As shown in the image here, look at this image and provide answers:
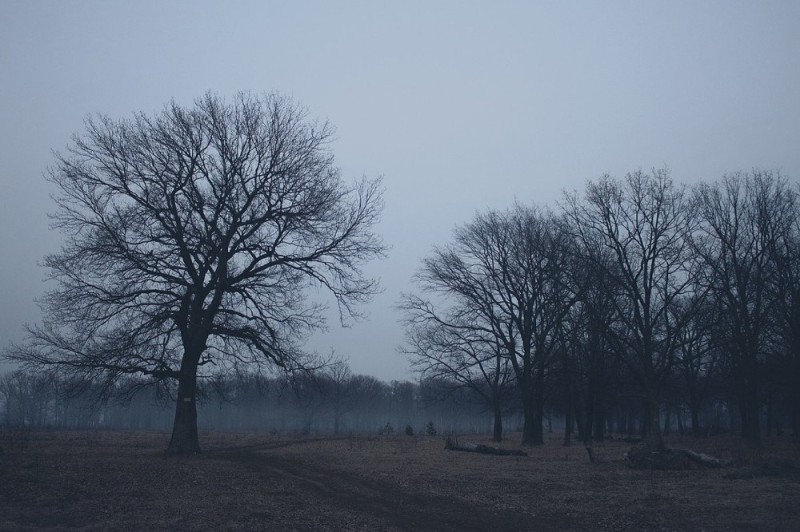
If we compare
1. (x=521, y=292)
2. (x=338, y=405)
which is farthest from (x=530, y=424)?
(x=338, y=405)

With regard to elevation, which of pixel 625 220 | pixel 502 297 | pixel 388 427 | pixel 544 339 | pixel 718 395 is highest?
pixel 625 220

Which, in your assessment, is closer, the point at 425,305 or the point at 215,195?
the point at 215,195

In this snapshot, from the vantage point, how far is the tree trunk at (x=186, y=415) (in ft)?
83.7

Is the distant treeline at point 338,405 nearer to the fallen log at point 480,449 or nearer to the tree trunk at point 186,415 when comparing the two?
the tree trunk at point 186,415

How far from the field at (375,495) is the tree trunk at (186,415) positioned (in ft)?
5.06

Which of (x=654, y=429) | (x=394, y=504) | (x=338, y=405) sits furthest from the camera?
(x=338, y=405)

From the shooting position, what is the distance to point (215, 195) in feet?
85.6

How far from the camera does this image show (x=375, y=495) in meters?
16.5

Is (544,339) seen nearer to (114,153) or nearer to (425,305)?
(425,305)

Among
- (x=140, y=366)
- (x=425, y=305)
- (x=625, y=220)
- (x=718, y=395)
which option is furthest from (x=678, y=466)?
(x=718, y=395)

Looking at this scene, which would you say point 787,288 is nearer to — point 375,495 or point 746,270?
point 746,270

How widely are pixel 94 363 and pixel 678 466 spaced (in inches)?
881

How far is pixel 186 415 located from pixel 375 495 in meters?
12.4

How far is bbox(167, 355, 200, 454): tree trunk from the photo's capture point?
1005 inches
